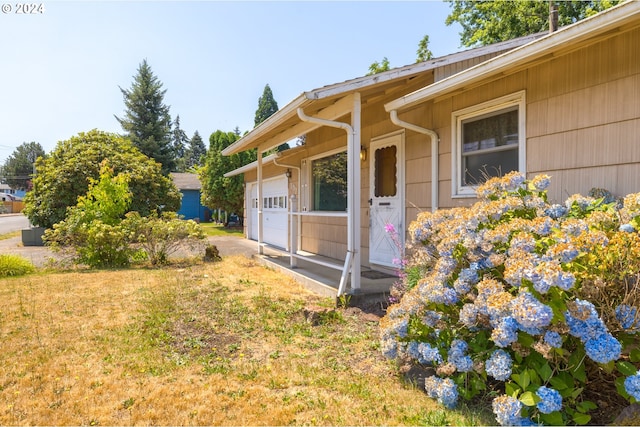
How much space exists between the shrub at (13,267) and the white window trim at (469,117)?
8.27 meters

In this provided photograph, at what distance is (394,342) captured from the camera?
2846 millimetres

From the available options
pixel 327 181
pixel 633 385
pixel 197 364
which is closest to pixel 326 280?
pixel 327 181

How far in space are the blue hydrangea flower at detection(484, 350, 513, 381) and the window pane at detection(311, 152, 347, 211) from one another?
5.12 meters

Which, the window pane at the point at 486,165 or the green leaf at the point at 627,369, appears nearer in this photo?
the green leaf at the point at 627,369

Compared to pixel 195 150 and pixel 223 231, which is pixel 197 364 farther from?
pixel 195 150

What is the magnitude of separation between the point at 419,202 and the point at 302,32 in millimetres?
4961

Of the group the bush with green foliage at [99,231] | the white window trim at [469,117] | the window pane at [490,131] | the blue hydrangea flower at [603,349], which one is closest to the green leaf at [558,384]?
the blue hydrangea flower at [603,349]

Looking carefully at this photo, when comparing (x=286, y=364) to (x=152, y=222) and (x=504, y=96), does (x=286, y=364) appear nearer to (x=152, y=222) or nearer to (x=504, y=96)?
(x=504, y=96)

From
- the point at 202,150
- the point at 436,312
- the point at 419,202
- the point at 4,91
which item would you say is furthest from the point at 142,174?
the point at 202,150

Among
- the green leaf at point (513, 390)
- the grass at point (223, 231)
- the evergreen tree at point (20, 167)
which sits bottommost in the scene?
the grass at point (223, 231)

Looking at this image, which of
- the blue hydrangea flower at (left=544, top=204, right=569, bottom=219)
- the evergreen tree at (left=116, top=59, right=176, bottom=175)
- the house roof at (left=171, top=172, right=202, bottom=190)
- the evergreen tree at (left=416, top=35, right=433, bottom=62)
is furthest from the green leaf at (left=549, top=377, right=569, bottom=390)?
the evergreen tree at (left=116, top=59, right=176, bottom=175)

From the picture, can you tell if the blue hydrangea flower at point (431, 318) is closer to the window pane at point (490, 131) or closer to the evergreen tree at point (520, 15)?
the window pane at point (490, 131)

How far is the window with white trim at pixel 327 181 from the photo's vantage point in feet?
24.1

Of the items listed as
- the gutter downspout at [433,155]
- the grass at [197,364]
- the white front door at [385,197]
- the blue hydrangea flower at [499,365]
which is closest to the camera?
the blue hydrangea flower at [499,365]
